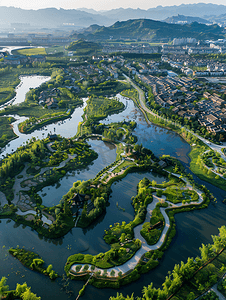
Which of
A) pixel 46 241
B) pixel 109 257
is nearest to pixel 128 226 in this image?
pixel 109 257

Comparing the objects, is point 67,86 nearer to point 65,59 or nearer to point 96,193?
point 65,59

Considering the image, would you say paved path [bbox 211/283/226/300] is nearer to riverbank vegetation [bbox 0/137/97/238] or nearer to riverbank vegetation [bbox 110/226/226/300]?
riverbank vegetation [bbox 110/226/226/300]

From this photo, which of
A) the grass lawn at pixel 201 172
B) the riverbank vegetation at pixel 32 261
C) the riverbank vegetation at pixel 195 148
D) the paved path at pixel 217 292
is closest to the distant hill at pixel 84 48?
the riverbank vegetation at pixel 195 148

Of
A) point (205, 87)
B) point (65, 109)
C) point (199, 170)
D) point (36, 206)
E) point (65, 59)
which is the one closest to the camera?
point (36, 206)

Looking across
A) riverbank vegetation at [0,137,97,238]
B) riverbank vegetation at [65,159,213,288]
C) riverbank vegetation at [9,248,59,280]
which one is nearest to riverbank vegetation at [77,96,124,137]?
riverbank vegetation at [0,137,97,238]

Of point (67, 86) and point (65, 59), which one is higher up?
point (65, 59)

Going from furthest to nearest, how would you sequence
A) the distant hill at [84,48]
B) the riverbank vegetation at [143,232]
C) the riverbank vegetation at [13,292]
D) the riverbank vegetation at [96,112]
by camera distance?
1. the distant hill at [84,48]
2. the riverbank vegetation at [96,112]
3. the riverbank vegetation at [143,232]
4. the riverbank vegetation at [13,292]

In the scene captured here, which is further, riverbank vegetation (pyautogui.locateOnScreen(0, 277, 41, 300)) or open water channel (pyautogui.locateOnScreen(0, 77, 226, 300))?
open water channel (pyautogui.locateOnScreen(0, 77, 226, 300))

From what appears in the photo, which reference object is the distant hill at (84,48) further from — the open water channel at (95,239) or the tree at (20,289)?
the tree at (20,289)

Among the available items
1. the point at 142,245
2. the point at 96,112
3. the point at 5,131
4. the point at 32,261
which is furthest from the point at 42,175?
the point at 96,112
